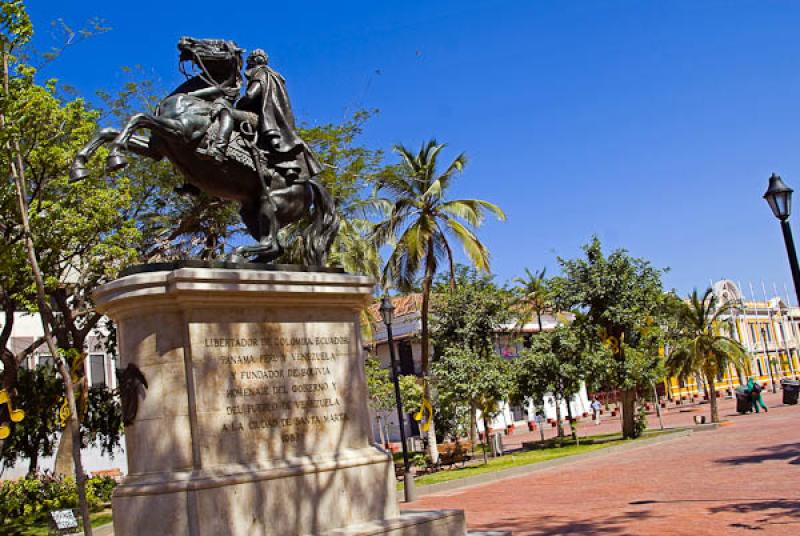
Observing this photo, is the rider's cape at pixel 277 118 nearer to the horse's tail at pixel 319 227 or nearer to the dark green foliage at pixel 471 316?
the horse's tail at pixel 319 227

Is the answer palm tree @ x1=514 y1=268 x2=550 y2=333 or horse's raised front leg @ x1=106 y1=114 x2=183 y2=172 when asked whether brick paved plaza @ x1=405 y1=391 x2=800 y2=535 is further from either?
palm tree @ x1=514 y1=268 x2=550 y2=333

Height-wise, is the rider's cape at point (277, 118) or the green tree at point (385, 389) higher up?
the rider's cape at point (277, 118)

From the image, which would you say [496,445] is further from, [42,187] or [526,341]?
[526,341]

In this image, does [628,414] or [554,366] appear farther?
[554,366]

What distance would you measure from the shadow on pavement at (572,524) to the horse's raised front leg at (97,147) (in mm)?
6799

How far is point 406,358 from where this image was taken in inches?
1807

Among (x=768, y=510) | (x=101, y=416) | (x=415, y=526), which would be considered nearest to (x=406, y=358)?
(x=101, y=416)

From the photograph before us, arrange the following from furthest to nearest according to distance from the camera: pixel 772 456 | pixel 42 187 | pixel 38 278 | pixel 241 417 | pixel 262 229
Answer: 1. pixel 42 187
2. pixel 772 456
3. pixel 38 278
4. pixel 262 229
5. pixel 241 417

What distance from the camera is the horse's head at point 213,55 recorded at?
815 cm

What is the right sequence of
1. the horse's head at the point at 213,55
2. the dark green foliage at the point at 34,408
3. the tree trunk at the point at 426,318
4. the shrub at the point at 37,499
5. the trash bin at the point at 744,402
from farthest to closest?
the trash bin at the point at 744,402
the tree trunk at the point at 426,318
the dark green foliage at the point at 34,408
the shrub at the point at 37,499
the horse's head at the point at 213,55

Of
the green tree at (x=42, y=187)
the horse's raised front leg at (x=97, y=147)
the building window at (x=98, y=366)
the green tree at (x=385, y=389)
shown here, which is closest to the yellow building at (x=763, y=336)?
the green tree at (x=385, y=389)

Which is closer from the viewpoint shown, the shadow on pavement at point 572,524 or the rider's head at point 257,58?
the rider's head at point 257,58

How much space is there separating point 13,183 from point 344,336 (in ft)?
44.6

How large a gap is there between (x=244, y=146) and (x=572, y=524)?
6738 millimetres
